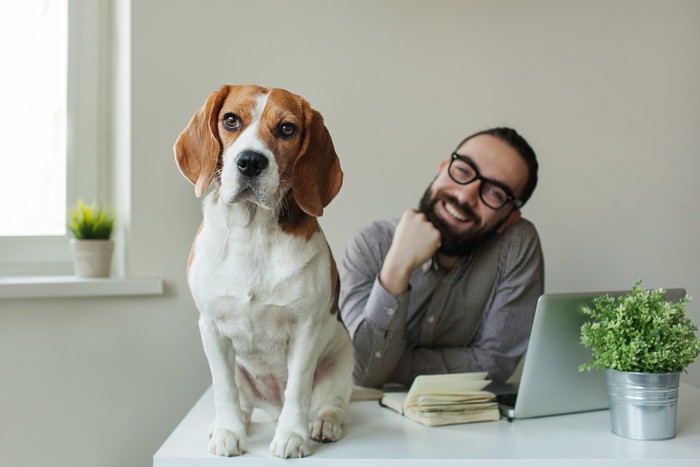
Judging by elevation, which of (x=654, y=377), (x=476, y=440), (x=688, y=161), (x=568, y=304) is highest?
(x=688, y=161)

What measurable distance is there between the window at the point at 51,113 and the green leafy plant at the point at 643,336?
141 centimetres

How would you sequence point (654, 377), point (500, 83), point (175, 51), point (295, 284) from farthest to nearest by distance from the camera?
1. point (500, 83)
2. point (175, 51)
3. point (654, 377)
4. point (295, 284)

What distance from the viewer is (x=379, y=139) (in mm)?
2008

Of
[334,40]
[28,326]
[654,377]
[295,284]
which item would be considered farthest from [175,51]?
[654,377]

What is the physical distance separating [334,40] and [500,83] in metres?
0.49

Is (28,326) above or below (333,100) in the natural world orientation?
below

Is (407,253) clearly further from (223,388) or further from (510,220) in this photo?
(223,388)

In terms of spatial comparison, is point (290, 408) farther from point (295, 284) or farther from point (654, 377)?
point (654, 377)

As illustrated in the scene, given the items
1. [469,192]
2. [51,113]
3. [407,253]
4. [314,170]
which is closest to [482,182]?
[469,192]

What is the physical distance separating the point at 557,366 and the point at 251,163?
66 cm

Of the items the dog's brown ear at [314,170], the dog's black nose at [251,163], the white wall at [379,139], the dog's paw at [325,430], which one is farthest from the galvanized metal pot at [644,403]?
the white wall at [379,139]

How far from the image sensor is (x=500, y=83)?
2045 millimetres

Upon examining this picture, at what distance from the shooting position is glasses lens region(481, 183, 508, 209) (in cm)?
165

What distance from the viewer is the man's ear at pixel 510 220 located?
1.76 meters
